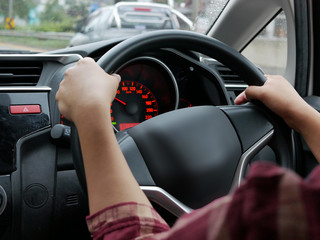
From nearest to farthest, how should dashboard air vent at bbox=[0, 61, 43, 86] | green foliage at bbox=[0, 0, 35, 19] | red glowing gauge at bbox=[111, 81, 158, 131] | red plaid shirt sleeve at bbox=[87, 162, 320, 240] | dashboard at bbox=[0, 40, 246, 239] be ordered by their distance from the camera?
red plaid shirt sleeve at bbox=[87, 162, 320, 240]
dashboard at bbox=[0, 40, 246, 239]
dashboard air vent at bbox=[0, 61, 43, 86]
red glowing gauge at bbox=[111, 81, 158, 131]
green foliage at bbox=[0, 0, 35, 19]

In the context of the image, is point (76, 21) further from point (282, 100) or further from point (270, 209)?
point (270, 209)

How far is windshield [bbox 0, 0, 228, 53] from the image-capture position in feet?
7.66

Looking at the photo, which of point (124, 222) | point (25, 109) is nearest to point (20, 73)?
point (25, 109)

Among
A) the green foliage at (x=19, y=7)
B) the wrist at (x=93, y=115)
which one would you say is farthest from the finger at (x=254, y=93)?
the green foliage at (x=19, y=7)

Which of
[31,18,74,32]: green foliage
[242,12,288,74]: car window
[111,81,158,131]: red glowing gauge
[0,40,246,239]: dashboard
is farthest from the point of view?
[31,18,74,32]: green foliage

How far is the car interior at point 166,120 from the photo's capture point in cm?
109

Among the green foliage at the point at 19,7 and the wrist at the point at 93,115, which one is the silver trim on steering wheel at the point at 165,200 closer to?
the wrist at the point at 93,115

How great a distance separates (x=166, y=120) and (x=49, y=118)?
2.08 ft

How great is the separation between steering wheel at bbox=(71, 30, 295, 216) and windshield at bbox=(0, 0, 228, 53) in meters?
0.26

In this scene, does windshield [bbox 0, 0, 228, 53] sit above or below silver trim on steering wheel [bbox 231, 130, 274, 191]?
below

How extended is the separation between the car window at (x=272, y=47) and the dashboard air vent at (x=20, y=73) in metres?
0.92

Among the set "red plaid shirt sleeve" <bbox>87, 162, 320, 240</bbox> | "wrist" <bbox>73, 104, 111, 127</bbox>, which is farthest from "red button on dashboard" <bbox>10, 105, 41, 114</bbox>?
"red plaid shirt sleeve" <bbox>87, 162, 320, 240</bbox>

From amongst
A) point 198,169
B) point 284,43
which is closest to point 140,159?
point 198,169

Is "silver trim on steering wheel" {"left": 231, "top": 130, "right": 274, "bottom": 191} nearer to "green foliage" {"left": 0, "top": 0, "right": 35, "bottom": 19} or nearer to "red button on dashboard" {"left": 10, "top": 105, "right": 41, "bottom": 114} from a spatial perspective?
"red button on dashboard" {"left": 10, "top": 105, "right": 41, "bottom": 114}
